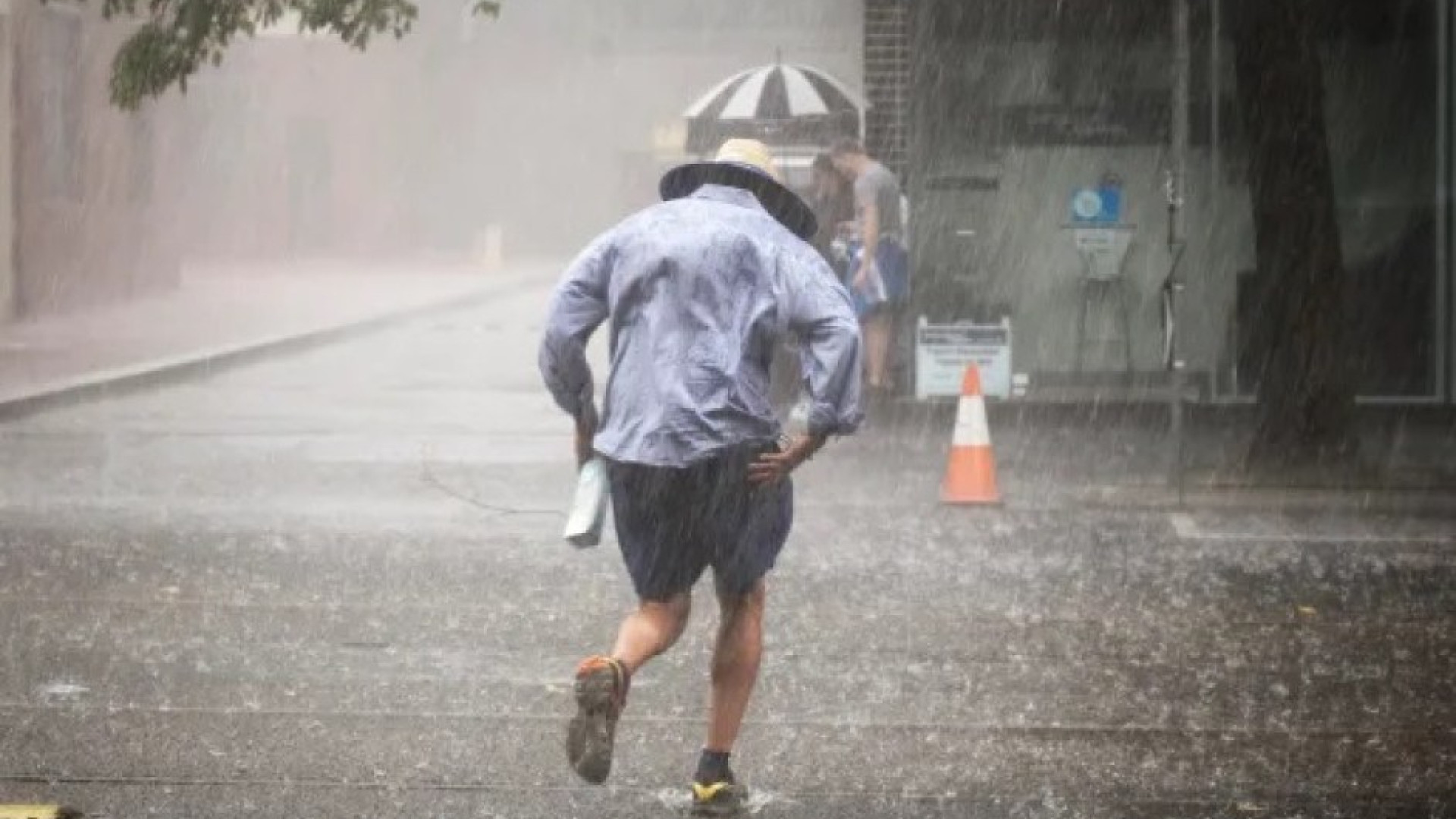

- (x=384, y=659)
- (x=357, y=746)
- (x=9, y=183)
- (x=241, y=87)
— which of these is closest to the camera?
(x=357, y=746)

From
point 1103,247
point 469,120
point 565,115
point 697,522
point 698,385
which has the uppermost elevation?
point 698,385

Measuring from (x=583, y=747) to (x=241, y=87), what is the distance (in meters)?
40.4

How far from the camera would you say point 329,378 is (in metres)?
23.0

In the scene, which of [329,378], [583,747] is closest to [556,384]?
[583,747]

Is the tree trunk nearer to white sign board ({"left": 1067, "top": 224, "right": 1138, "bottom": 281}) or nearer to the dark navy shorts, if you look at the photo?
white sign board ({"left": 1067, "top": 224, "right": 1138, "bottom": 281})

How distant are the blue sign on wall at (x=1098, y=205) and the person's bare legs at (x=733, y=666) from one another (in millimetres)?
12316

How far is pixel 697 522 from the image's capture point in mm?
6500

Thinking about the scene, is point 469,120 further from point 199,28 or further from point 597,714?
point 597,714

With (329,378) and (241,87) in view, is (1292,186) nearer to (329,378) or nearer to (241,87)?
A: (329,378)

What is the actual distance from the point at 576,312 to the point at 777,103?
1579 cm

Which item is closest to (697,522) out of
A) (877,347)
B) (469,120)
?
(877,347)

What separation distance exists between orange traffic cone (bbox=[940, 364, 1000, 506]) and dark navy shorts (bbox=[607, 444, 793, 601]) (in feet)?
23.2

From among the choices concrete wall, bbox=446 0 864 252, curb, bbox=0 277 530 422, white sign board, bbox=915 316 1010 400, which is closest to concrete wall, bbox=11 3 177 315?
curb, bbox=0 277 530 422

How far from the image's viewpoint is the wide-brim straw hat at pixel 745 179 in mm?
6688
